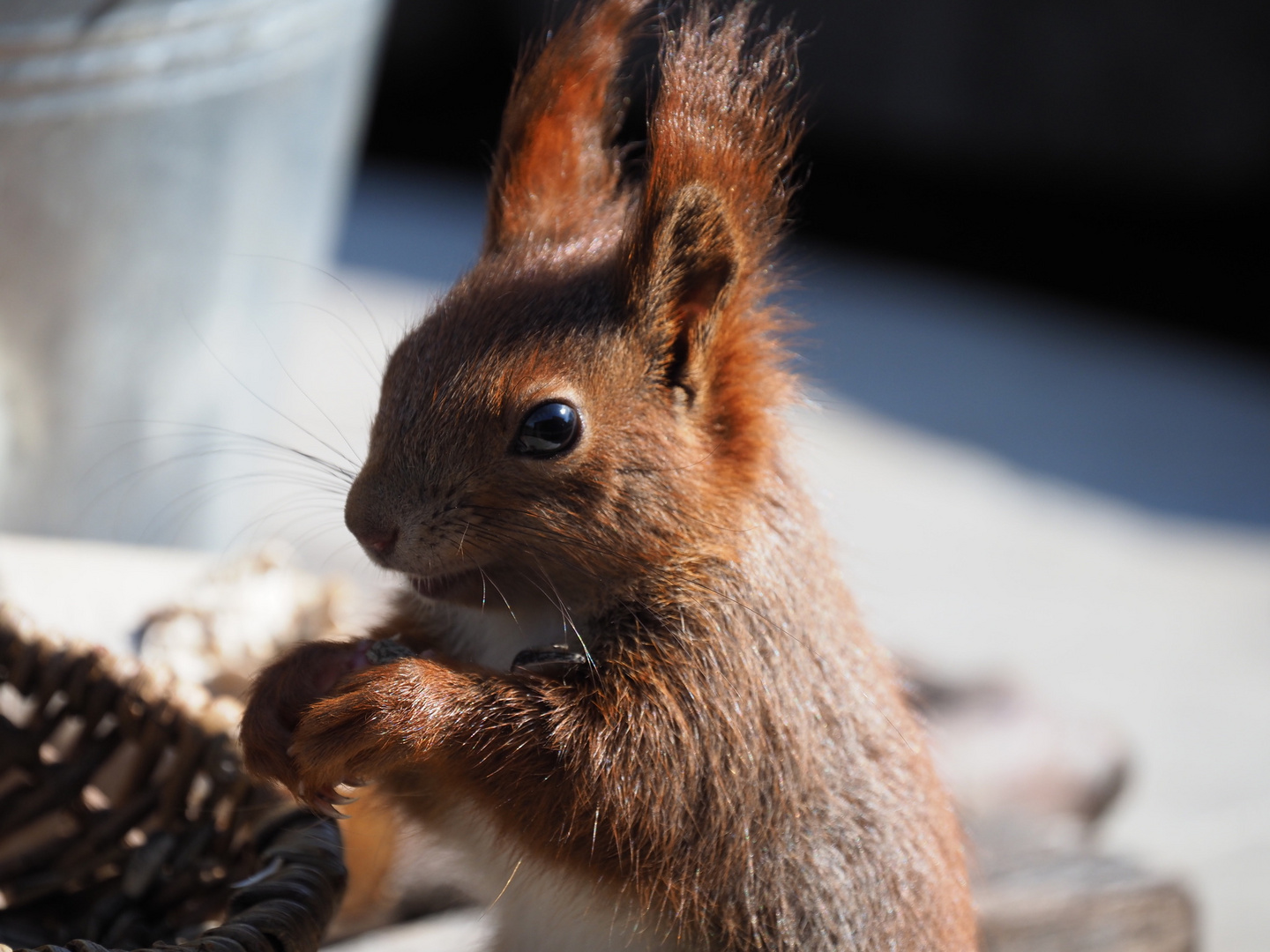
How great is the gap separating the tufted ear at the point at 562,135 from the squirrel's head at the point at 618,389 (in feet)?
0.44

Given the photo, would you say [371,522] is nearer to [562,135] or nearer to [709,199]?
[709,199]

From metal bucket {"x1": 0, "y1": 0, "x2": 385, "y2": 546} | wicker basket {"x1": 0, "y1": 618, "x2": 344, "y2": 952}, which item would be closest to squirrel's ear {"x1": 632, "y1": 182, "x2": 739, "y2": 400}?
wicker basket {"x1": 0, "y1": 618, "x2": 344, "y2": 952}

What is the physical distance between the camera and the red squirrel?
4.00ft

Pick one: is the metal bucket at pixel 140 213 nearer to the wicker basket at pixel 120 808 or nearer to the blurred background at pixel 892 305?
the blurred background at pixel 892 305

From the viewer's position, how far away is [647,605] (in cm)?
128

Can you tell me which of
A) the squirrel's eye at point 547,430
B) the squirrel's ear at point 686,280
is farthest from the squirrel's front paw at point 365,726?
the squirrel's ear at point 686,280

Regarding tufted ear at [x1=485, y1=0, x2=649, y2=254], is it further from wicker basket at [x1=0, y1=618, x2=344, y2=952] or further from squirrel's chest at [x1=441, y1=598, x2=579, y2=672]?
wicker basket at [x1=0, y1=618, x2=344, y2=952]

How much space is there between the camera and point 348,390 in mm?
4438

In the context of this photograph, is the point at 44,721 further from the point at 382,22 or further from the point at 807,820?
the point at 382,22

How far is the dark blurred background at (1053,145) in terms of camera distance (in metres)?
5.80

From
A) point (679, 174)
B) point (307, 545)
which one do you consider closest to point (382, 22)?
point (307, 545)

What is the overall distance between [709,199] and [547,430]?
250 mm

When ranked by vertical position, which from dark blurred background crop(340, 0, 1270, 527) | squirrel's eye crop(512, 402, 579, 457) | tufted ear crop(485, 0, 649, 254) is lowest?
squirrel's eye crop(512, 402, 579, 457)

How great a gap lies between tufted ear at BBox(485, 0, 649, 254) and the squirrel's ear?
0.73 feet
